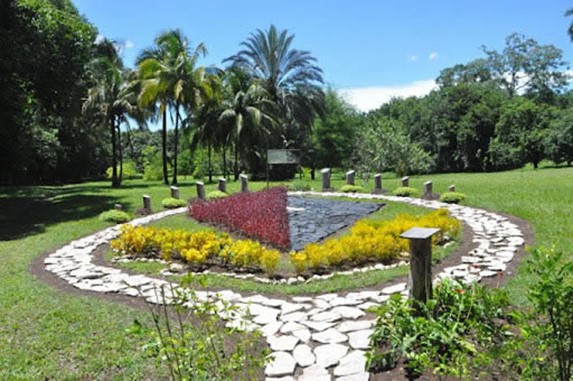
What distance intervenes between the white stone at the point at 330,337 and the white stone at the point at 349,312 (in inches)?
14.3

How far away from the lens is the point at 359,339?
370 cm

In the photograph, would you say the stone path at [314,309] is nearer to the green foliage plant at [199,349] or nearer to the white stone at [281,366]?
the white stone at [281,366]

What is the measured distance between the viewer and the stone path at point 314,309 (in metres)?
3.36

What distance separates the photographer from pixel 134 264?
6.77 m

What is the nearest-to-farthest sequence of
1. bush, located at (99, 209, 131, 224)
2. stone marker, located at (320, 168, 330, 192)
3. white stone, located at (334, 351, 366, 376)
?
white stone, located at (334, 351, 366, 376) < bush, located at (99, 209, 131, 224) < stone marker, located at (320, 168, 330, 192)

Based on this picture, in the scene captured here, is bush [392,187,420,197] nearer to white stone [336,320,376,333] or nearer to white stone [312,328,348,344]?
white stone [336,320,376,333]

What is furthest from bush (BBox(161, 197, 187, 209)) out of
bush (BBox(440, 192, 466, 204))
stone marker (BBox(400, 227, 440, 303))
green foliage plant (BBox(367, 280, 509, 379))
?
stone marker (BBox(400, 227, 440, 303))

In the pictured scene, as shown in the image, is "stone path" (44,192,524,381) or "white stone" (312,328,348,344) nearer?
"stone path" (44,192,524,381)

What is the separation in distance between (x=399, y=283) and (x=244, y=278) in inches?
84.8

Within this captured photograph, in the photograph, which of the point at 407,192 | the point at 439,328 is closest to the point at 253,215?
the point at 407,192

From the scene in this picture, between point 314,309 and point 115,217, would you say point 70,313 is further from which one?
point 115,217

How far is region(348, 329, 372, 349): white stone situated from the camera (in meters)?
3.58

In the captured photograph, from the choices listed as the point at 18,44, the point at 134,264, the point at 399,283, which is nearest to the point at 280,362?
the point at 399,283

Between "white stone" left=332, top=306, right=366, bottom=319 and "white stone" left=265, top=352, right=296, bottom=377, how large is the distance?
0.95 meters
